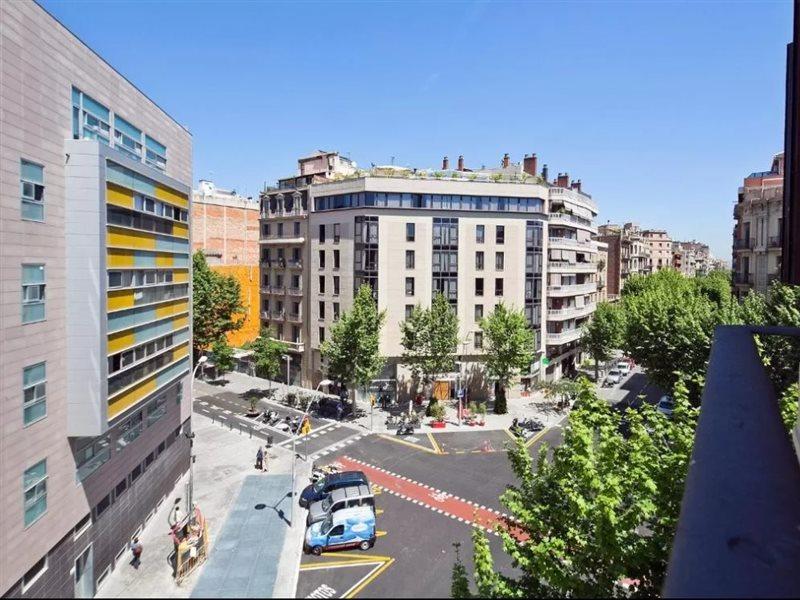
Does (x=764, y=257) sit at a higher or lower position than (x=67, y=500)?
higher

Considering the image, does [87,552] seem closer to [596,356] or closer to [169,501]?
[169,501]

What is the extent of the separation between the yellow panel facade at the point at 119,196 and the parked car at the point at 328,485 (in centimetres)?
1442

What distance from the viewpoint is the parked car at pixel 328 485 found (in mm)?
22781

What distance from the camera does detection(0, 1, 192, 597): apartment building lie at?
13195 millimetres

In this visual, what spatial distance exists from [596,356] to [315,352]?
27.0m

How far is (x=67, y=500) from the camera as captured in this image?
15711 millimetres

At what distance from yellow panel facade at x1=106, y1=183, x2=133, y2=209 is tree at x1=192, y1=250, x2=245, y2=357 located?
29.1 m

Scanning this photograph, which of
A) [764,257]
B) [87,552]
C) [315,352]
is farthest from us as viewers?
[315,352]

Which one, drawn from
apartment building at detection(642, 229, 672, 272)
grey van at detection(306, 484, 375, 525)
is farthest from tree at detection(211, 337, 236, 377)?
apartment building at detection(642, 229, 672, 272)

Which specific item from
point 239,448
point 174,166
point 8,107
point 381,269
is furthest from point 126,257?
point 381,269

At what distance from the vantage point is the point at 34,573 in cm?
1414

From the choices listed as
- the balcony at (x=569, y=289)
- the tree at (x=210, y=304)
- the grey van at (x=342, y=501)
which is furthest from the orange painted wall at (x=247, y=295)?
the grey van at (x=342, y=501)

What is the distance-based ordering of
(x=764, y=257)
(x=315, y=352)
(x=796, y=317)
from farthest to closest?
(x=315, y=352) → (x=764, y=257) → (x=796, y=317)

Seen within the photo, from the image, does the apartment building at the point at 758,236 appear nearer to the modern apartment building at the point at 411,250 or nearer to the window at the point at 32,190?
the modern apartment building at the point at 411,250
